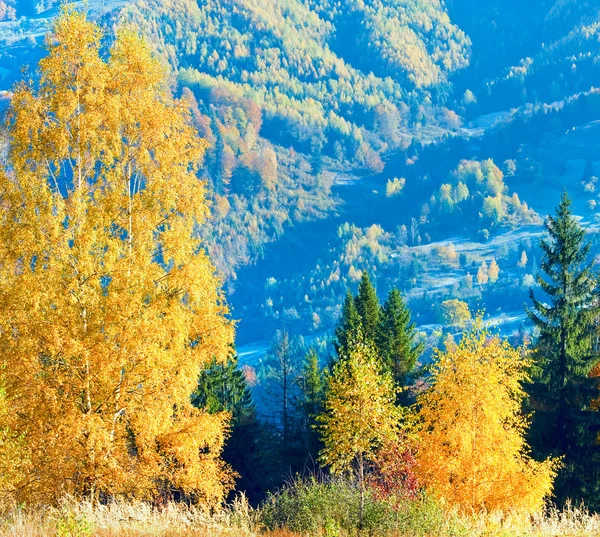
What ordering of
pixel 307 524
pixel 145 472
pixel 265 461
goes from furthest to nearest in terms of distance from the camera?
pixel 265 461 < pixel 145 472 < pixel 307 524

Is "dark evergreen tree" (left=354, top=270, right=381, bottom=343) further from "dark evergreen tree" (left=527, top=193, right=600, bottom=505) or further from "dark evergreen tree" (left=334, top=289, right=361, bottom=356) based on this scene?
"dark evergreen tree" (left=527, top=193, right=600, bottom=505)

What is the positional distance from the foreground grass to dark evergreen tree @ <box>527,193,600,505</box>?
990 inches

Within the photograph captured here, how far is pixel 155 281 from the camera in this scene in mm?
22594

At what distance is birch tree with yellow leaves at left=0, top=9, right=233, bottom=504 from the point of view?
2058 cm

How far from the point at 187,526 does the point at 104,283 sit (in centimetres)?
852

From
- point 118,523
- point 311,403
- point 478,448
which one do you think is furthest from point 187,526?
point 311,403

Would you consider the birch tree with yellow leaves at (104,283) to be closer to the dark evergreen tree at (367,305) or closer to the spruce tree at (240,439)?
the dark evergreen tree at (367,305)

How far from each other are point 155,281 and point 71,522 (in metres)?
9.21

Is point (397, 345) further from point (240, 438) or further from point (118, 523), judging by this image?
point (118, 523)

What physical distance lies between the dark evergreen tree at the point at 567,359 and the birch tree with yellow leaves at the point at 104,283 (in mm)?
26737

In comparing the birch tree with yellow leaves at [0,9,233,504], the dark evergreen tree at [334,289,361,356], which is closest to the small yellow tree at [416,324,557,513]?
the birch tree with yellow leaves at [0,9,233,504]

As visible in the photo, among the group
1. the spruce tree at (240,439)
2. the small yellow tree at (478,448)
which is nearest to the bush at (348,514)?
the small yellow tree at (478,448)

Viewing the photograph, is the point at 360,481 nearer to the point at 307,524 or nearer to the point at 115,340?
the point at 307,524

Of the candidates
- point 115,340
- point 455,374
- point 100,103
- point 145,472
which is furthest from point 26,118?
point 455,374
